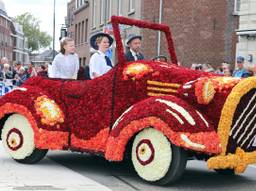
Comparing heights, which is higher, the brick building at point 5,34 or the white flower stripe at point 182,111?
the brick building at point 5,34

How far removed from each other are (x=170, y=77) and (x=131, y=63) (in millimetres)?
595

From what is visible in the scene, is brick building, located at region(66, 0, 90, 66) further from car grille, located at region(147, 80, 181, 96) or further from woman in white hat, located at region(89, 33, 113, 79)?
car grille, located at region(147, 80, 181, 96)

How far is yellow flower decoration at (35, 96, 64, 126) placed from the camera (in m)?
8.10

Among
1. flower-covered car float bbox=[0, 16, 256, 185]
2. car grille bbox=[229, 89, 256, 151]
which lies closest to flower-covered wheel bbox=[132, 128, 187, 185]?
flower-covered car float bbox=[0, 16, 256, 185]

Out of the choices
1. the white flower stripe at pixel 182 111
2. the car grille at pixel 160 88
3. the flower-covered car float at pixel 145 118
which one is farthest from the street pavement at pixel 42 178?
the car grille at pixel 160 88

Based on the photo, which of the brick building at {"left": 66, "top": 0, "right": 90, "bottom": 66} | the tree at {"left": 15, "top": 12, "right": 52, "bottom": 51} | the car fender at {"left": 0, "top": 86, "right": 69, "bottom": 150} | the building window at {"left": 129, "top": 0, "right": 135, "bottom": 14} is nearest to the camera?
the car fender at {"left": 0, "top": 86, "right": 69, "bottom": 150}

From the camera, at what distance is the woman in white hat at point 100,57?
830 centimetres

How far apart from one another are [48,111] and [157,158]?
1859 millimetres

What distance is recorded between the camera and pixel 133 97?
A: 743 centimetres

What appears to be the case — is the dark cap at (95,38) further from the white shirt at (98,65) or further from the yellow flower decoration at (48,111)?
the yellow flower decoration at (48,111)

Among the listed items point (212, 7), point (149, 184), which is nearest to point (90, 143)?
point (149, 184)

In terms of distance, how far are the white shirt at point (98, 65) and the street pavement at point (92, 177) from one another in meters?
1.27

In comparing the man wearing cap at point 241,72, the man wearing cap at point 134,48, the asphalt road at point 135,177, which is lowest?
the asphalt road at point 135,177

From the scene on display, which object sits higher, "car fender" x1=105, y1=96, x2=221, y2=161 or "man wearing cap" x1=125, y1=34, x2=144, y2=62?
"man wearing cap" x1=125, y1=34, x2=144, y2=62
